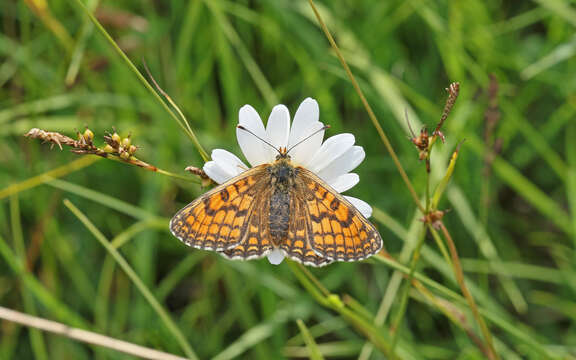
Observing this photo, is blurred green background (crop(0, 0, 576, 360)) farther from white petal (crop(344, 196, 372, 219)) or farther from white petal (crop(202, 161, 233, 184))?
white petal (crop(202, 161, 233, 184))

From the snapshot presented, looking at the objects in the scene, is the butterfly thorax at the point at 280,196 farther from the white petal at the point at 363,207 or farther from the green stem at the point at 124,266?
the green stem at the point at 124,266

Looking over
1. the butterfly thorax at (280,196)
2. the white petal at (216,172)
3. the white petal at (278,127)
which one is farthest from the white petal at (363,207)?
the white petal at (216,172)

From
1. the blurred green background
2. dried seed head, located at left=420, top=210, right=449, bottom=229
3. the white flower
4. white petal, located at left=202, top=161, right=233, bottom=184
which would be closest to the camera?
dried seed head, located at left=420, top=210, right=449, bottom=229

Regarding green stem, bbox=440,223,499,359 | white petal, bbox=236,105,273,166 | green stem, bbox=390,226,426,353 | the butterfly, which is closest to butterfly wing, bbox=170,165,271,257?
the butterfly

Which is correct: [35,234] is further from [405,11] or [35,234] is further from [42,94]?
[405,11]

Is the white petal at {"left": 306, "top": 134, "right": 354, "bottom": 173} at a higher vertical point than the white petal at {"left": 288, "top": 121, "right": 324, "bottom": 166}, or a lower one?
lower

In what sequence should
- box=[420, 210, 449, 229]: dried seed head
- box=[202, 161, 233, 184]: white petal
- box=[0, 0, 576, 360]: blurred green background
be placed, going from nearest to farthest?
box=[420, 210, 449, 229]: dried seed head, box=[202, 161, 233, 184]: white petal, box=[0, 0, 576, 360]: blurred green background
